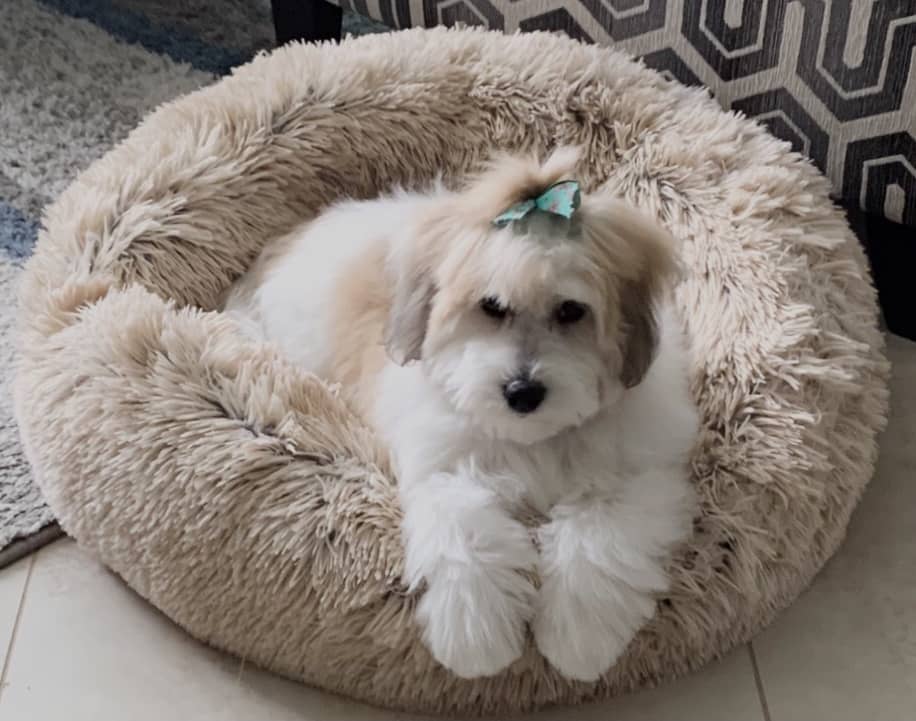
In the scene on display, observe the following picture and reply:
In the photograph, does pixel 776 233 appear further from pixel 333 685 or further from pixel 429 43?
pixel 333 685

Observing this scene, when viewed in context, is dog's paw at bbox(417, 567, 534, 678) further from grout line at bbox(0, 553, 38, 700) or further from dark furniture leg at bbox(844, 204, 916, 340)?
dark furniture leg at bbox(844, 204, 916, 340)

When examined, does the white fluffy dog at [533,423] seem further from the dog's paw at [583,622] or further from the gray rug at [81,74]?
the gray rug at [81,74]

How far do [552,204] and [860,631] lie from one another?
28.4 inches

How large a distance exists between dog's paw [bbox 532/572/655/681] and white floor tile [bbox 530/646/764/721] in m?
0.13

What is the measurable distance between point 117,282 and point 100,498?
369 millimetres

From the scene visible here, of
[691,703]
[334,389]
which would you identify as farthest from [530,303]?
[691,703]

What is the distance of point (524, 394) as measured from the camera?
1.27 m

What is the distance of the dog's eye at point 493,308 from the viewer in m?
1.29

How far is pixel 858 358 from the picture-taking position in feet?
5.30

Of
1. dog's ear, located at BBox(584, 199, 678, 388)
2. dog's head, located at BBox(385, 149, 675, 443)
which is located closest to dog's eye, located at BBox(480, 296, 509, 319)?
dog's head, located at BBox(385, 149, 675, 443)

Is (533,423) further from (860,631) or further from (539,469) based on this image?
(860,631)

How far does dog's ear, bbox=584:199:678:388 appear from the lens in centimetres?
131

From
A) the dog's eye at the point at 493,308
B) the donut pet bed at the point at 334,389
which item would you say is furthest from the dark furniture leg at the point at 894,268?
the dog's eye at the point at 493,308

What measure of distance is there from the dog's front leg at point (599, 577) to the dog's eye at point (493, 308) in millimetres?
258
